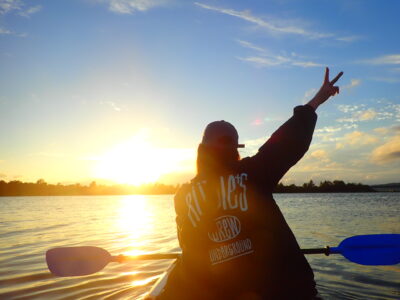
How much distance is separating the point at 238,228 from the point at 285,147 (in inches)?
35.9

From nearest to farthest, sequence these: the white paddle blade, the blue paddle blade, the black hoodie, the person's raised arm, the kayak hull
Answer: the black hoodie, the person's raised arm, the kayak hull, the blue paddle blade, the white paddle blade

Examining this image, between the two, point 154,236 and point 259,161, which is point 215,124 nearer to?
point 259,161

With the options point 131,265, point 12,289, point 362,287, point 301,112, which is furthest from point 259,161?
point 131,265

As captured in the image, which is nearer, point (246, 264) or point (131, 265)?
point (246, 264)

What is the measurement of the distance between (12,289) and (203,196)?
6.18 metres

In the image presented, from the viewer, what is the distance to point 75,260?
5.62m

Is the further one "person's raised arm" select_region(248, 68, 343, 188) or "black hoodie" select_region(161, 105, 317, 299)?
"person's raised arm" select_region(248, 68, 343, 188)

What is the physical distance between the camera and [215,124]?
3221 millimetres

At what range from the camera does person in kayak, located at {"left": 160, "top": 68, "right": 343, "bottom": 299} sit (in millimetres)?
2807

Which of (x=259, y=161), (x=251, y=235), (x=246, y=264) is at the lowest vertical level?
(x=246, y=264)

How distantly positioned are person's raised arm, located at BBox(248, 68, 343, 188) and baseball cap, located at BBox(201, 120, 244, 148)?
26 cm

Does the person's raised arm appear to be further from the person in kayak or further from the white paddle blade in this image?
the white paddle blade

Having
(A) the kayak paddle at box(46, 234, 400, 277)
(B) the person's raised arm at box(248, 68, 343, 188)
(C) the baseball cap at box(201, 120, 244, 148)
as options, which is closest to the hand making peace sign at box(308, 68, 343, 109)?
(B) the person's raised arm at box(248, 68, 343, 188)

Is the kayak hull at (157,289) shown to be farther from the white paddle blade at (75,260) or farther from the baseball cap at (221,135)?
the baseball cap at (221,135)
